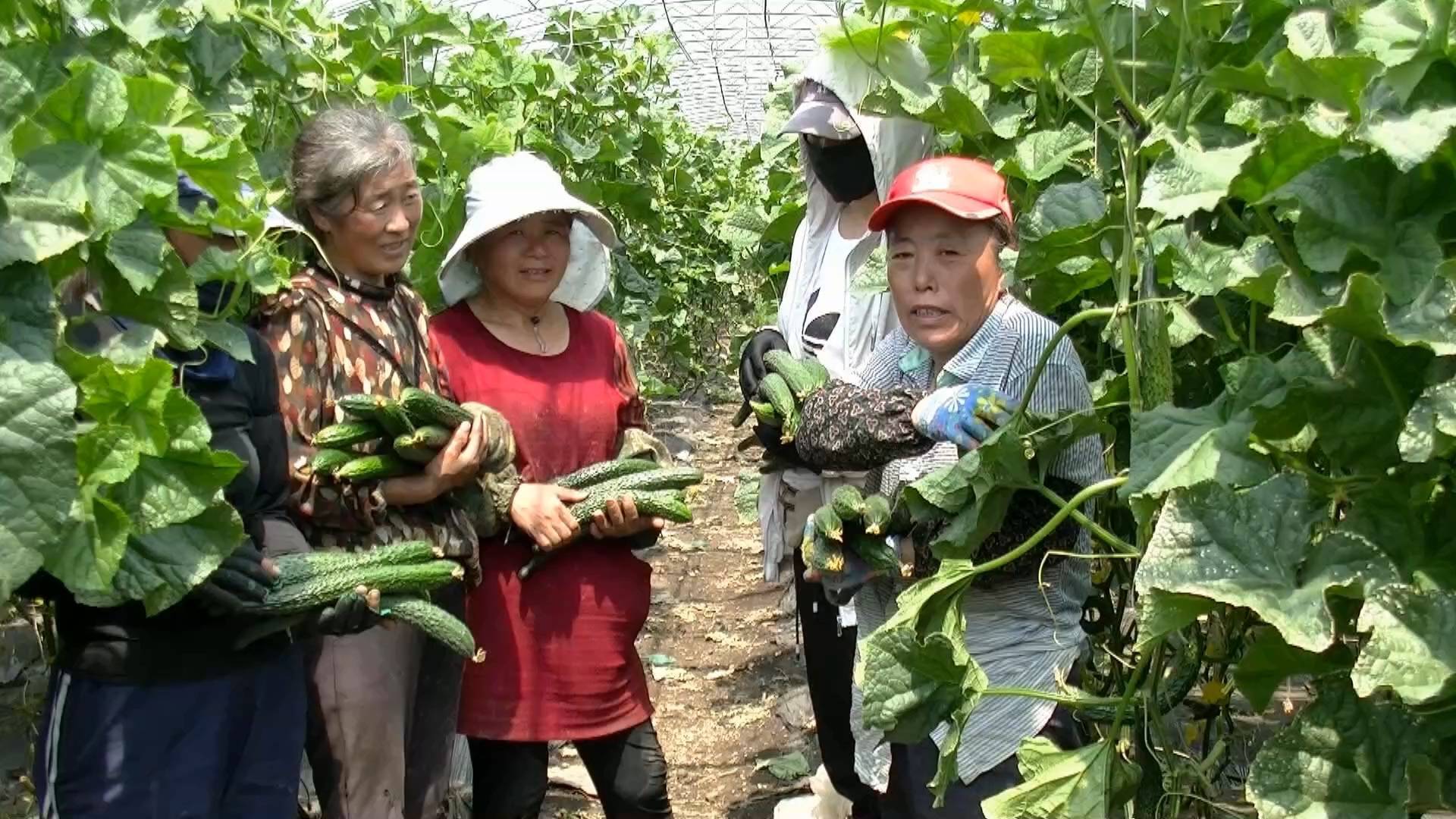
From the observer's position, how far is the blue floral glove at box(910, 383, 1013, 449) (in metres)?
2.45

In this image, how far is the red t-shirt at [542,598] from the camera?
339cm

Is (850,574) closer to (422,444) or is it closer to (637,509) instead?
(637,509)

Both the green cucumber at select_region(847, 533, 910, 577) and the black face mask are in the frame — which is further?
the black face mask

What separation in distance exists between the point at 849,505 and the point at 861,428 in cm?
17

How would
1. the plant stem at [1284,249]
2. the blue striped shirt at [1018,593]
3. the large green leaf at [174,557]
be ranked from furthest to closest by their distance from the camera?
1. the blue striped shirt at [1018,593]
2. the large green leaf at [174,557]
3. the plant stem at [1284,249]

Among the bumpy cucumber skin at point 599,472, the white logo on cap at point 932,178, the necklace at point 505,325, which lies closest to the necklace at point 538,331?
the necklace at point 505,325

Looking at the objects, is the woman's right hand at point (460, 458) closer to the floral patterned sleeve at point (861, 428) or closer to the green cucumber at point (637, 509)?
the green cucumber at point (637, 509)

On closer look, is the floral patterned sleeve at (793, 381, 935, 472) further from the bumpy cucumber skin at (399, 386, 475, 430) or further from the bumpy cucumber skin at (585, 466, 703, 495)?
the bumpy cucumber skin at (399, 386, 475, 430)

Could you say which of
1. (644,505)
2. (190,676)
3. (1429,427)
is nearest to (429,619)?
(190,676)

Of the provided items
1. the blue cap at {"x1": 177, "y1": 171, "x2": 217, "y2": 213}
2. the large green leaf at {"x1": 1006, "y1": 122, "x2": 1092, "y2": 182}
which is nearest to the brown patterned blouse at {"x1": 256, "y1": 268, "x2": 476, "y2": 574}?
the blue cap at {"x1": 177, "y1": 171, "x2": 217, "y2": 213}

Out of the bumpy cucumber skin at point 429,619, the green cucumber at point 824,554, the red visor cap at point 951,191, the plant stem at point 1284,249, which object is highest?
the red visor cap at point 951,191

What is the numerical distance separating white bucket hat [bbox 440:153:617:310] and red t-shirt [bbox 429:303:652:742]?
104mm

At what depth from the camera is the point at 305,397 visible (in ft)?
9.91

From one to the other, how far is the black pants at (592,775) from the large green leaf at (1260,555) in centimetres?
202
